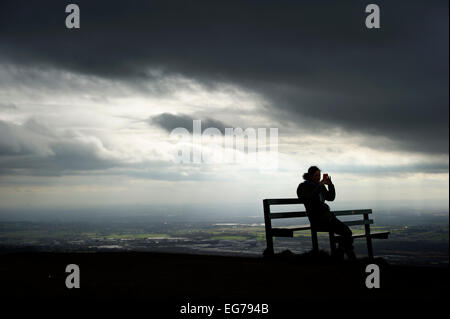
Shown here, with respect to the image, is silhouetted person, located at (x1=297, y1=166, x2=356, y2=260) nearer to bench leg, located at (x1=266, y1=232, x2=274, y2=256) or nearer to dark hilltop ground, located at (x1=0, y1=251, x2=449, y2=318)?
dark hilltop ground, located at (x1=0, y1=251, x2=449, y2=318)

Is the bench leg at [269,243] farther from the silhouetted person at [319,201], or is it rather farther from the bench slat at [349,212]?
the bench slat at [349,212]

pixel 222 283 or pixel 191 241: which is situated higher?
pixel 222 283

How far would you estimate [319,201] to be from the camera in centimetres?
994

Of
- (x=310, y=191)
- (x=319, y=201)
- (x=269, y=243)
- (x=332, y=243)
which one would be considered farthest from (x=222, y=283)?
(x=332, y=243)

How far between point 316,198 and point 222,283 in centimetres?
349

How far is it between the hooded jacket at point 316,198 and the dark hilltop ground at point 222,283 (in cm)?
97

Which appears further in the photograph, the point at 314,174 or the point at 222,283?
the point at 314,174

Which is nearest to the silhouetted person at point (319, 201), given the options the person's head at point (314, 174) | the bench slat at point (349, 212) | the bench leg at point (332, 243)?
the person's head at point (314, 174)

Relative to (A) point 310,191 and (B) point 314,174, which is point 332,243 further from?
(B) point 314,174
